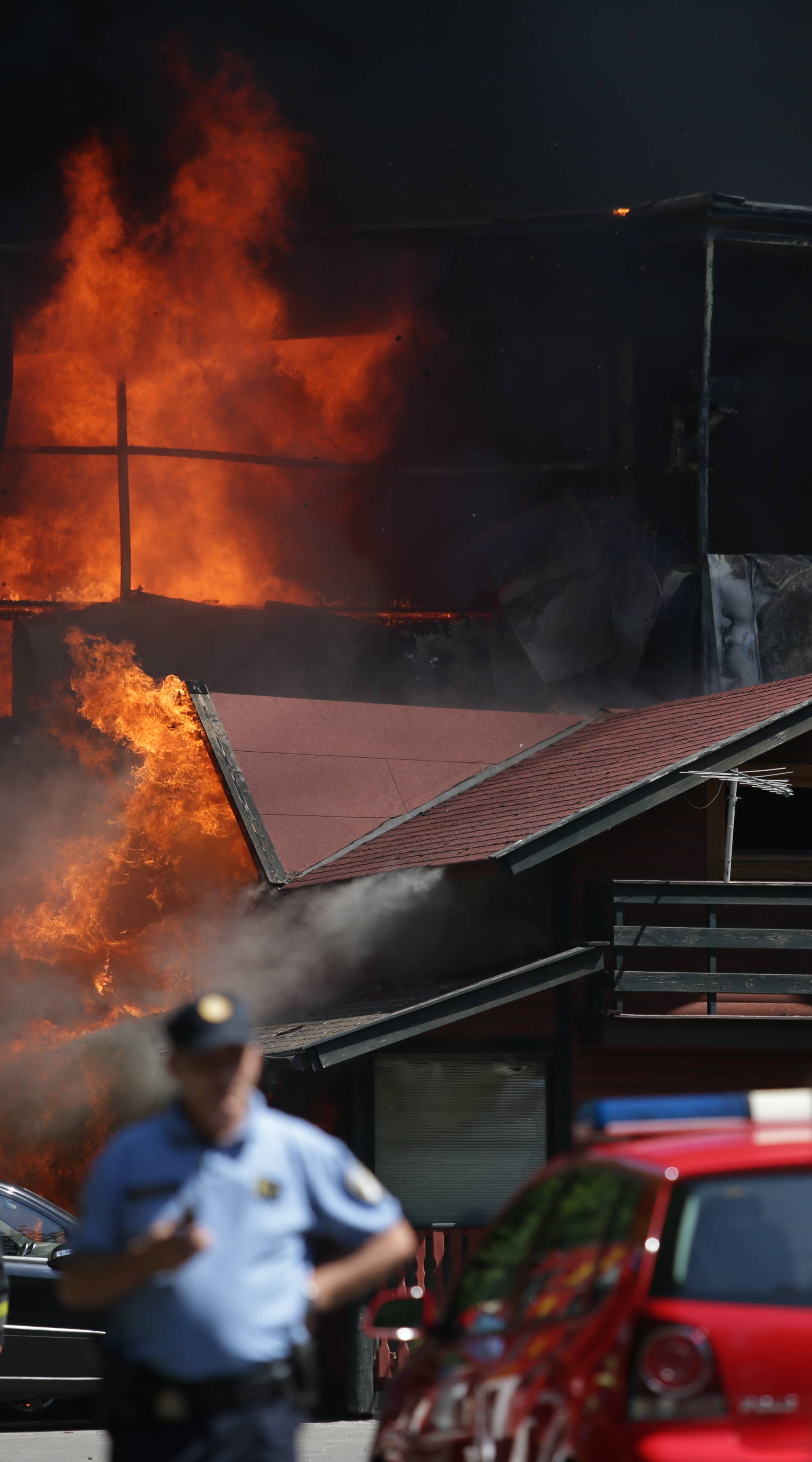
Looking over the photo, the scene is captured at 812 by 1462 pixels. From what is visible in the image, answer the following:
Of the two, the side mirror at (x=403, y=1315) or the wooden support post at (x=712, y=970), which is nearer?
the side mirror at (x=403, y=1315)

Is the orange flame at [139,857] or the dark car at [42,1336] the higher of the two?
the orange flame at [139,857]

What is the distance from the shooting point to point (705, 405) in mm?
21781

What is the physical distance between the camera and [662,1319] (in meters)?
3.90

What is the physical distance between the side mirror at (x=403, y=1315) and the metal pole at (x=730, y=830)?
→ 10.1 meters

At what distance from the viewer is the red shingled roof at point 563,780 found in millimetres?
15172

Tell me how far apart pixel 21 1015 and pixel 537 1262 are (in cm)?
1449

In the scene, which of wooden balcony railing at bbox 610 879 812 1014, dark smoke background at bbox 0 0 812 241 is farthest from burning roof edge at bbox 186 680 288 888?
dark smoke background at bbox 0 0 812 241

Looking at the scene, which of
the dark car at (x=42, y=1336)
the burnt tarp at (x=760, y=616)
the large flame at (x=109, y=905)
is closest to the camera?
the dark car at (x=42, y=1336)

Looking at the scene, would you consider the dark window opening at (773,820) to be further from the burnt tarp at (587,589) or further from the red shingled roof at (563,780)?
the burnt tarp at (587,589)

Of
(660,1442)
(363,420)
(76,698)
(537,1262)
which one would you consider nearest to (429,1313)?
(537,1262)

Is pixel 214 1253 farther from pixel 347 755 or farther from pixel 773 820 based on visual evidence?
pixel 347 755

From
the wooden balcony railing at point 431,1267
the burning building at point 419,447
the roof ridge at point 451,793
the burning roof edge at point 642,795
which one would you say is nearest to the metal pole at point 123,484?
the burning building at point 419,447

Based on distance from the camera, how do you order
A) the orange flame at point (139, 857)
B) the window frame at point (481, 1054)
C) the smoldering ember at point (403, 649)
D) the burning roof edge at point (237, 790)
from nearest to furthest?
the window frame at point (481, 1054), the smoldering ember at point (403, 649), the burning roof edge at point (237, 790), the orange flame at point (139, 857)

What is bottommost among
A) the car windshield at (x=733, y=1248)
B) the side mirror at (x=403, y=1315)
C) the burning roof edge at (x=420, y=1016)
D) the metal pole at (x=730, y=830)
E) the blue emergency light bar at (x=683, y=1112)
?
the side mirror at (x=403, y=1315)
